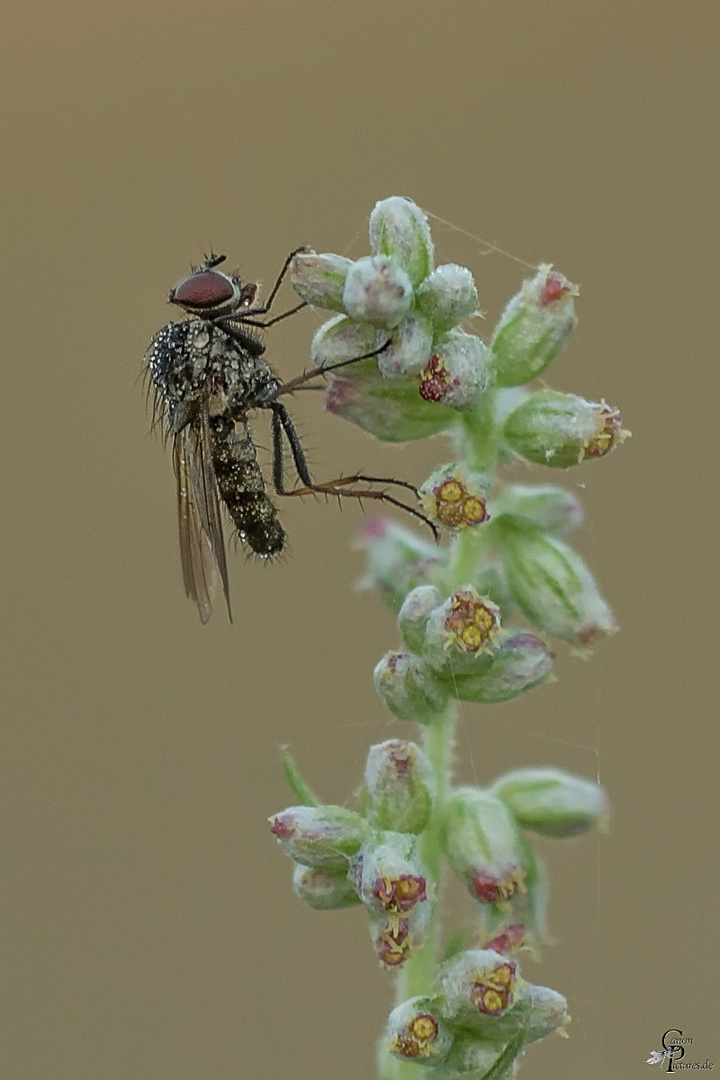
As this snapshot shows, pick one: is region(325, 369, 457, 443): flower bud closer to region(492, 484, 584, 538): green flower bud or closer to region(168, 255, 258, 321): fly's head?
region(492, 484, 584, 538): green flower bud

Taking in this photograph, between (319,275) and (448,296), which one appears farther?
(319,275)

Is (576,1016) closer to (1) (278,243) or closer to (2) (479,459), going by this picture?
(2) (479,459)

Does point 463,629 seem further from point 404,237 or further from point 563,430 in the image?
point 404,237

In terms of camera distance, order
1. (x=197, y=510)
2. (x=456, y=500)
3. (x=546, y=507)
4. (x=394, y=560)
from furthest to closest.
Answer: (x=197, y=510) → (x=394, y=560) → (x=546, y=507) → (x=456, y=500)

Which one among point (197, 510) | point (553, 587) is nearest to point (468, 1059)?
point (553, 587)

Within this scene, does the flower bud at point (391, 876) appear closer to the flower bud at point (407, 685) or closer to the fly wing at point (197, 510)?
the flower bud at point (407, 685)

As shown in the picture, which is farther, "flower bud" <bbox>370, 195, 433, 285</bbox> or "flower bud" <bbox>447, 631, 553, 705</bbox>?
"flower bud" <bbox>370, 195, 433, 285</bbox>

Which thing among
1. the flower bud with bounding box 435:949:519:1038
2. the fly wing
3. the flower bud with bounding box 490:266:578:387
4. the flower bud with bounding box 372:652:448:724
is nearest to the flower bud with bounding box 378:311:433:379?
the flower bud with bounding box 490:266:578:387
